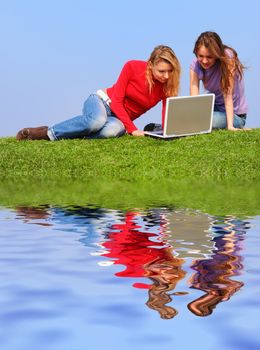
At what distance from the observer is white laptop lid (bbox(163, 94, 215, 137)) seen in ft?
42.3

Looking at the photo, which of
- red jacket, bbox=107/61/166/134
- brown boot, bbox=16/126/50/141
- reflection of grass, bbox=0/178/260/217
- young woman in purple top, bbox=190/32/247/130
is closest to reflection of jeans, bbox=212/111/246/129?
young woman in purple top, bbox=190/32/247/130

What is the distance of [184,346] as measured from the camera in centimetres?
225

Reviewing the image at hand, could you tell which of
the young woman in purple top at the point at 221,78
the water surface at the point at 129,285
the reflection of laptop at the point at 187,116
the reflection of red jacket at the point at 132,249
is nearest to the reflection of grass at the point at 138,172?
the reflection of laptop at the point at 187,116

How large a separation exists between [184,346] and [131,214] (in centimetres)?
358

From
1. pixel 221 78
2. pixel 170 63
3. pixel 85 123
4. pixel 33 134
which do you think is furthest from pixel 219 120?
pixel 33 134

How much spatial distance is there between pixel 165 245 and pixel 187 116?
935 cm

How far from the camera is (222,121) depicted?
1430 cm

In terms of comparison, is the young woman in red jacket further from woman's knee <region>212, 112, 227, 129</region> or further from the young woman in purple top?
woman's knee <region>212, 112, 227, 129</region>

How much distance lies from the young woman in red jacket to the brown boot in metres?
0.09

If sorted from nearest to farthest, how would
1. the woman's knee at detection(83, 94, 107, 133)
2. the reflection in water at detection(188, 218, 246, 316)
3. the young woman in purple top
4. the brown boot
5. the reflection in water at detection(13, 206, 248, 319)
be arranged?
the reflection in water at detection(188, 218, 246, 316), the reflection in water at detection(13, 206, 248, 319), the young woman in purple top, the woman's knee at detection(83, 94, 107, 133), the brown boot

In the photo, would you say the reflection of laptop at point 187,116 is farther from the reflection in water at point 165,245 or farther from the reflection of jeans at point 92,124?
the reflection in water at point 165,245

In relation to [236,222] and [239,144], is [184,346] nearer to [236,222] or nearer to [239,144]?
[236,222]

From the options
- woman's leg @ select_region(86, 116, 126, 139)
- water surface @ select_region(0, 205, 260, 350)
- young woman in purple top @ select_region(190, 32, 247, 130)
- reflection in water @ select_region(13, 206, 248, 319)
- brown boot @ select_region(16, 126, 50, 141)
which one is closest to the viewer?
water surface @ select_region(0, 205, 260, 350)

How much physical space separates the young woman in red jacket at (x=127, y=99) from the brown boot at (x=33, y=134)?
94 millimetres
